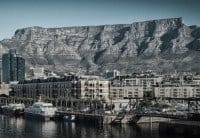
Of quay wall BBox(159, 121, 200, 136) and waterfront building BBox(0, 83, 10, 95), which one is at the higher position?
waterfront building BBox(0, 83, 10, 95)

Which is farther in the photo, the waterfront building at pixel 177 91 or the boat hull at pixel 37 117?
the waterfront building at pixel 177 91

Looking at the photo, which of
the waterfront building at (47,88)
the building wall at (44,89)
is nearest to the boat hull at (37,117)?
the waterfront building at (47,88)

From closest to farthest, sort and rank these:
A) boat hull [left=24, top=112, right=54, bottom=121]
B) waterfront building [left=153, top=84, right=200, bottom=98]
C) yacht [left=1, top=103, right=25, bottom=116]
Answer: boat hull [left=24, top=112, right=54, bottom=121], yacht [left=1, top=103, right=25, bottom=116], waterfront building [left=153, top=84, right=200, bottom=98]

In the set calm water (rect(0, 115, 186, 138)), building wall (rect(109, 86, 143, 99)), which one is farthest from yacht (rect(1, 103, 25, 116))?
building wall (rect(109, 86, 143, 99))

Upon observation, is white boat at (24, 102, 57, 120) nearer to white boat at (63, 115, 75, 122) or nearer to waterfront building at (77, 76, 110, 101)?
white boat at (63, 115, 75, 122)

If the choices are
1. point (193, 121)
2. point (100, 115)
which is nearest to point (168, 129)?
point (193, 121)

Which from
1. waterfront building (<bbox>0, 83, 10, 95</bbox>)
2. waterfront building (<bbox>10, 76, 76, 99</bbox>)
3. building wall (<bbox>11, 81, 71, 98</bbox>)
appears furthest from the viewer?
waterfront building (<bbox>0, 83, 10, 95</bbox>)

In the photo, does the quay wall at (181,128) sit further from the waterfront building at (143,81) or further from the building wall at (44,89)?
the waterfront building at (143,81)

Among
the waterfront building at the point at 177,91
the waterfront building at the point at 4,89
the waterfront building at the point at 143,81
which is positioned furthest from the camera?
the waterfront building at the point at 4,89

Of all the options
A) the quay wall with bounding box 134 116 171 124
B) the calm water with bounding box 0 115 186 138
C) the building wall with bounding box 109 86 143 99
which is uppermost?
the building wall with bounding box 109 86 143 99
